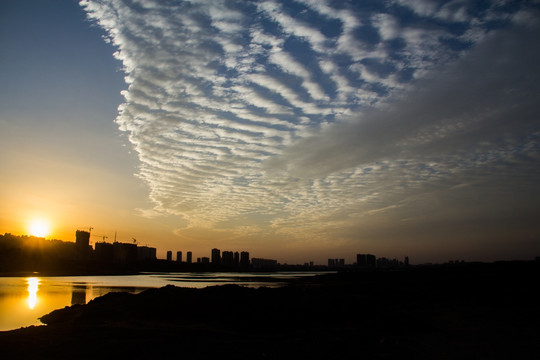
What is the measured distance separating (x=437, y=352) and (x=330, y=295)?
14.3m

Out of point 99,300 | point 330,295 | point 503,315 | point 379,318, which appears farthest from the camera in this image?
point 99,300

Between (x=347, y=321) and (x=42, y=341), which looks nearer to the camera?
(x=42, y=341)

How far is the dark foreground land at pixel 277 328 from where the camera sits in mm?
14950

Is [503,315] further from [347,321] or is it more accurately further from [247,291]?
[247,291]

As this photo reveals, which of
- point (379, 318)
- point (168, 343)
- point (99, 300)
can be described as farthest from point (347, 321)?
point (99, 300)

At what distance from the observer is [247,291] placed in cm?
2928

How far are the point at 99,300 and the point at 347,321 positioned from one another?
21.2m

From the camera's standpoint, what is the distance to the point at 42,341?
17.0 meters

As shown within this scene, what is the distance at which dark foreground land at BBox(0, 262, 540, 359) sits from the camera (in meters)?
15.0

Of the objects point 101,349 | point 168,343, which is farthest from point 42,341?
point 168,343

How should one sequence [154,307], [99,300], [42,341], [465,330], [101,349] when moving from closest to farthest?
[101,349] → [42,341] → [465,330] → [154,307] → [99,300]

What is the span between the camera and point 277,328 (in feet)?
72.2

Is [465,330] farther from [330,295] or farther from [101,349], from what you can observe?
[101,349]

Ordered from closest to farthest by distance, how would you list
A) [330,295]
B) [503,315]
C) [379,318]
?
[379,318]
[503,315]
[330,295]
